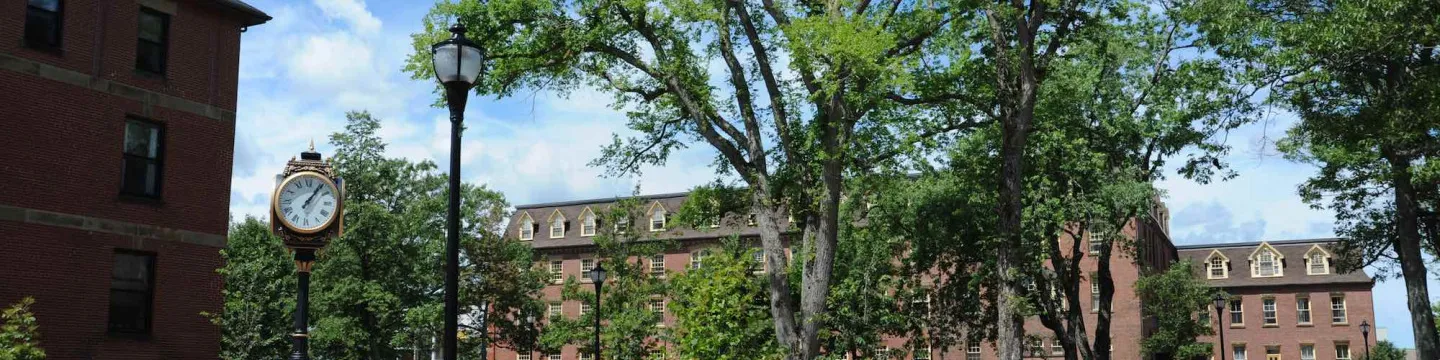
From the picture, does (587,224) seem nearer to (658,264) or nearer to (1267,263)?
(658,264)

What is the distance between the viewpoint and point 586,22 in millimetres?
25953

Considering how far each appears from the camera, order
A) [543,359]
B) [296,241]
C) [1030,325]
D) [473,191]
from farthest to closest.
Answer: [1030,325] < [543,359] < [473,191] < [296,241]

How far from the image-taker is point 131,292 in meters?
24.9

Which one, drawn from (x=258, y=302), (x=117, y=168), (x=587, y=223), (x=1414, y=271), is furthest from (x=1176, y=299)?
(x=117, y=168)

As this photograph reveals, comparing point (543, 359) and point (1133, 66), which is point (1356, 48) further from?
point (543, 359)

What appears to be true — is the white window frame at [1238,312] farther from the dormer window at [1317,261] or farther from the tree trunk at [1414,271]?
the tree trunk at [1414,271]

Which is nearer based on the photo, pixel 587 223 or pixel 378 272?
pixel 378 272

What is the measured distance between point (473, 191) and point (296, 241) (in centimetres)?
4080

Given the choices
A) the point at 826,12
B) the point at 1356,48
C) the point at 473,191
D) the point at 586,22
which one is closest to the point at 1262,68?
the point at 1356,48

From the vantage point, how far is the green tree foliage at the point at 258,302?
1693 inches

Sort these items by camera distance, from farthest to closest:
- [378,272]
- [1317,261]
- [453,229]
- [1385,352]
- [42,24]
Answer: [1317,261] → [1385,352] → [378,272] → [42,24] → [453,229]

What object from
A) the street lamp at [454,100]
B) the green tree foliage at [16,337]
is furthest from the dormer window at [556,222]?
the street lamp at [454,100]

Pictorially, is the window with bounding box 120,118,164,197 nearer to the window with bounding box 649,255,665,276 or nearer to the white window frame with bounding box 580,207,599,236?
the window with bounding box 649,255,665,276

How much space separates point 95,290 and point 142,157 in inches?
113
